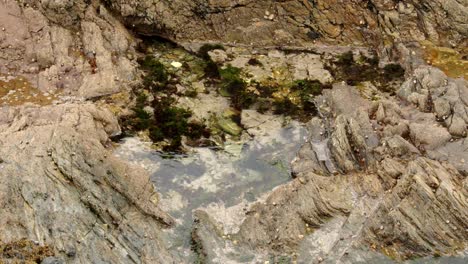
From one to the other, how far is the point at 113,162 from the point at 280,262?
7.88 meters

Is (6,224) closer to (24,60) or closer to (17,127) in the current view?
(17,127)

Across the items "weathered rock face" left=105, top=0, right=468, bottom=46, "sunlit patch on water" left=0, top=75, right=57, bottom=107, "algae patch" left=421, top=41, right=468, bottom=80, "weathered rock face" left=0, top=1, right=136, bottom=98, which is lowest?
"sunlit patch on water" left=0, top=75, right=57, bottom=107

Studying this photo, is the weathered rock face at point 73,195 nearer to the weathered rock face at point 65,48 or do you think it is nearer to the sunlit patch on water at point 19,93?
the sunlit patch on water at point 19,93

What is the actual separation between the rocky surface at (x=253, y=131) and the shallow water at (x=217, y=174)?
1.08 feet

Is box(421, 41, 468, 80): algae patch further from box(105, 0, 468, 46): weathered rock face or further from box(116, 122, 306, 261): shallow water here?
box(116, 122, 306, 261): shallow water

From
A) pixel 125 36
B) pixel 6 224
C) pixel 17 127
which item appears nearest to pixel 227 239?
pixel 6 224

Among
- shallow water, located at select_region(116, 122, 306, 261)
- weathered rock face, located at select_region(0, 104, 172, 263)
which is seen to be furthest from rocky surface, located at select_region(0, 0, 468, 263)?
shallow water, located at select_region(116, 122, 306, 261)

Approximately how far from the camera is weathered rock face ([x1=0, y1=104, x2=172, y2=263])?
19.5 m

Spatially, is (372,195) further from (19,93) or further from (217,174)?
(19,93)

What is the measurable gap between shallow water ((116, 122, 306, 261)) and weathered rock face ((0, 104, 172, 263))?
79cm

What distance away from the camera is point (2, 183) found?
20391 millimetres

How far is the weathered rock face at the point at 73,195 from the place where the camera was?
19547 mm

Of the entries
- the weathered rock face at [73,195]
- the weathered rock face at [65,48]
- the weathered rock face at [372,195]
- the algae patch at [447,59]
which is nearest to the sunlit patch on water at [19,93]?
the weathered rock face at [65,48]

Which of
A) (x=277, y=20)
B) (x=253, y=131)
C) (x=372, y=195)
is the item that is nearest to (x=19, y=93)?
→ (x=253, y=131)
